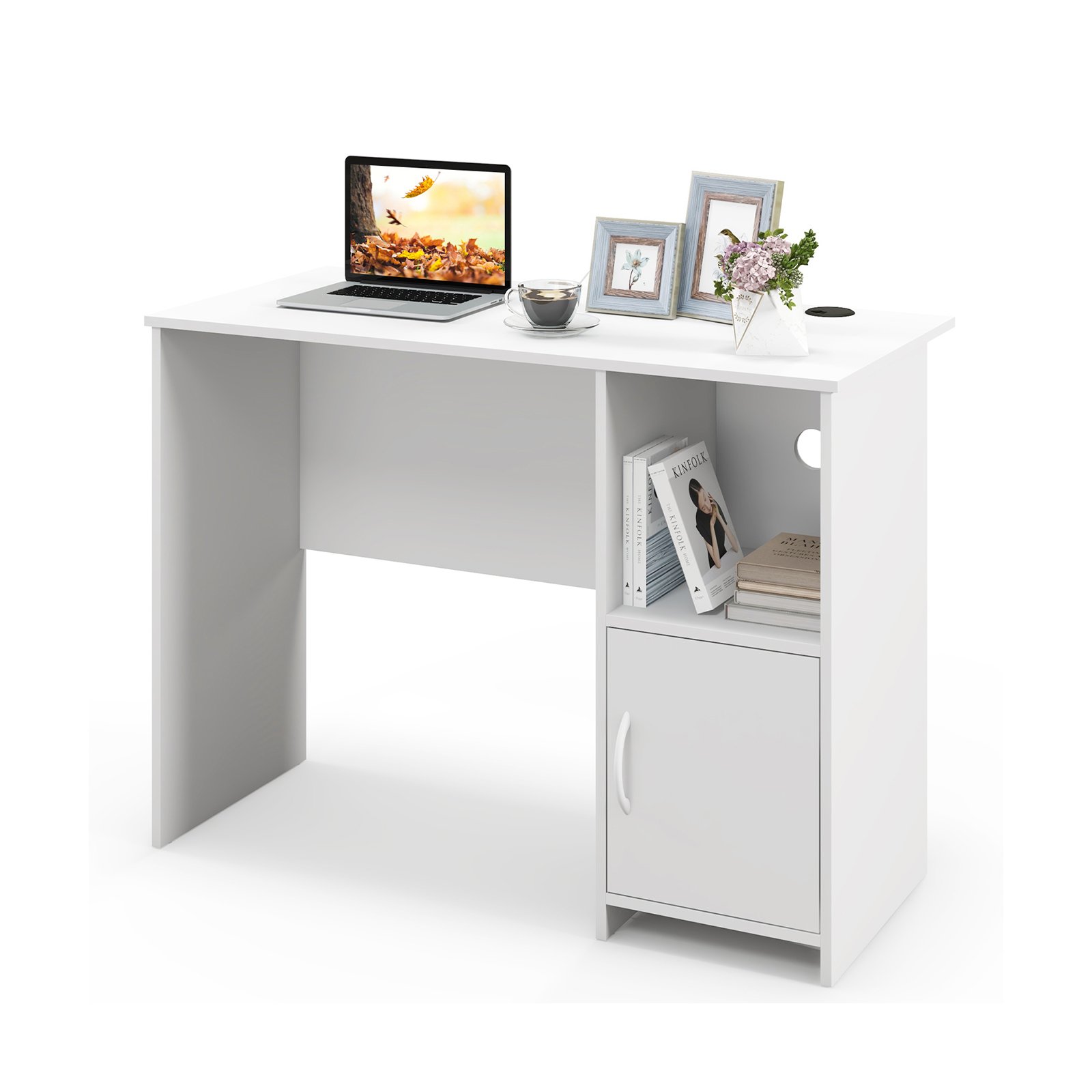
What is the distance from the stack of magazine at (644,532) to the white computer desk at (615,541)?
3cm

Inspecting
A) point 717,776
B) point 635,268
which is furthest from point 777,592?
point 635,268

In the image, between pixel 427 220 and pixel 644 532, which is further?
pixel 427 220

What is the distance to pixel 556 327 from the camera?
4227 millimetres

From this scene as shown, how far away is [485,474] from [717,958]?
1282 mm

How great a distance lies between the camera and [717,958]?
13.6ft

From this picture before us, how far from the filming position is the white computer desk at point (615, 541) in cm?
396

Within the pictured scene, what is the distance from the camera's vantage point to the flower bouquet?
3.94 m

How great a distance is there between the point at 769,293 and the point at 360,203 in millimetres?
1155

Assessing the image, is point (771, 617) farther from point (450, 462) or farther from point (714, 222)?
point (450, 462)

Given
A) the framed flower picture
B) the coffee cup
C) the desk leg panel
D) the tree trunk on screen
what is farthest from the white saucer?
the desk leg panel

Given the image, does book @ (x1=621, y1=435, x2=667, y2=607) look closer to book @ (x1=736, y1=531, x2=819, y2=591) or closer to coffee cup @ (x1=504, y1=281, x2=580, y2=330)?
book @ (x1=736, y1=531, x2=819, y2=591)

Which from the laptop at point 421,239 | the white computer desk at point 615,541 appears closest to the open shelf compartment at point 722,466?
the white computer desk at point 615,541

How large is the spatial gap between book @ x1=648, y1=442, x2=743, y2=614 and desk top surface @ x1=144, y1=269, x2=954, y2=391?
24 centimetres

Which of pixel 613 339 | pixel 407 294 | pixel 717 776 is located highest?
pixel 407 294
